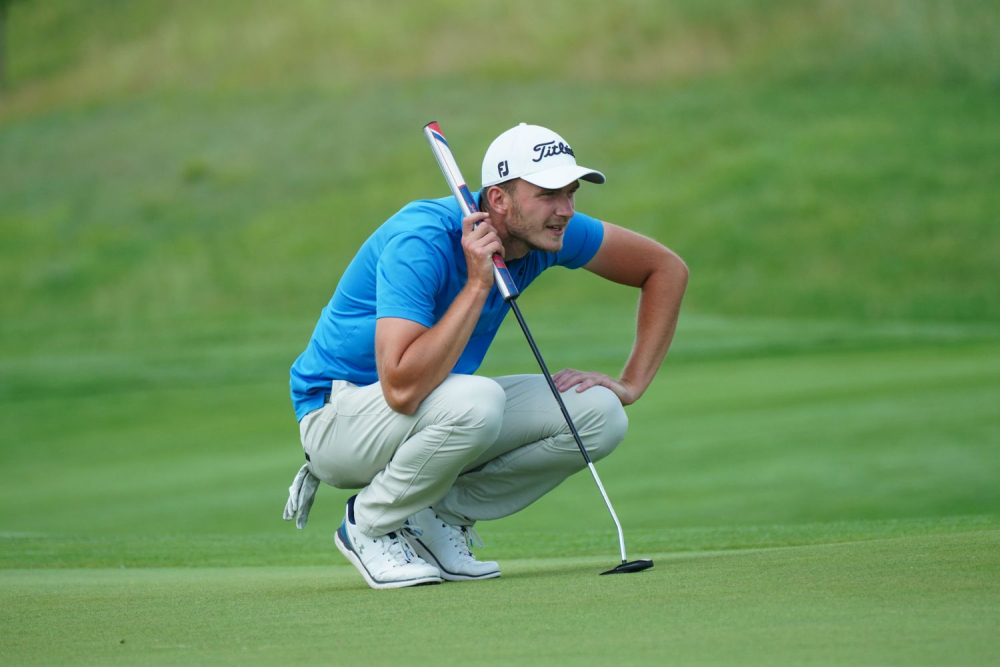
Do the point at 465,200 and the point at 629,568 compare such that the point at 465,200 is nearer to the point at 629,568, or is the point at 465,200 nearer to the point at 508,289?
the point at 508,289

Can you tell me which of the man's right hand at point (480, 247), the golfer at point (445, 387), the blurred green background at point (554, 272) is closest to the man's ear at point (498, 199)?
the golfer at point (445, 387)

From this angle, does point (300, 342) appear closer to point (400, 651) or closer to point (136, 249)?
point (136, 249)

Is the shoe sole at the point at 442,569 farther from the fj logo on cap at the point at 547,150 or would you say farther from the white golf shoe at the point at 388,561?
the fj logo on cap at the point at 547,150

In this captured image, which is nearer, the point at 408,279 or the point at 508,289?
the point at 408,279

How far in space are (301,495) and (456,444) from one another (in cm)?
61

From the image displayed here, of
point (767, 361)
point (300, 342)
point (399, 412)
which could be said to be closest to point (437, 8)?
point (300, 342)

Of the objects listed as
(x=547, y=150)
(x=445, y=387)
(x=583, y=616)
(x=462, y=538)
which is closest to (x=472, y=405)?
(x=445, y=387)

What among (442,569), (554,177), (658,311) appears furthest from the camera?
(658,311)

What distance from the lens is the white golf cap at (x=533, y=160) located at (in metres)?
3.27

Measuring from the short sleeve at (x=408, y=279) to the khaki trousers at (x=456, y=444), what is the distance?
0.21m

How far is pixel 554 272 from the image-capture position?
2266 centimetres

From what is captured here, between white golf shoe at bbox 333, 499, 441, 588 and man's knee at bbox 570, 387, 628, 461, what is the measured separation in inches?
21.0

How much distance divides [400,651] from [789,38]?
2814 cm

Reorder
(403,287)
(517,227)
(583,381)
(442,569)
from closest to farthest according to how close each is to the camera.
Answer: (403,287) → (517,227) → (442,569) → (583,381)
